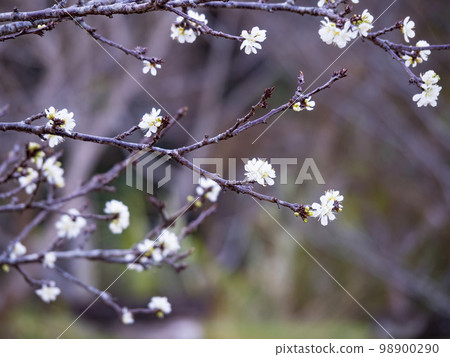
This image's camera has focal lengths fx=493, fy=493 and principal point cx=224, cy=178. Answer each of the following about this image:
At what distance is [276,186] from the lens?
7.84 metres

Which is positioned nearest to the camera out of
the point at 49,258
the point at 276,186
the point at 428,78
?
the point at 428,78

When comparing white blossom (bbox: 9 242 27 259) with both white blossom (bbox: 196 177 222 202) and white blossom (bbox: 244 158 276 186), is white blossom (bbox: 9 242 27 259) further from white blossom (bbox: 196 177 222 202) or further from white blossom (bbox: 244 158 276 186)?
white blossom (bbox: 244 158 276 186)

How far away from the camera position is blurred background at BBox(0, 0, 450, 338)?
539cm

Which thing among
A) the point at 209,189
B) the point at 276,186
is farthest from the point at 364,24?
the point at 276,186

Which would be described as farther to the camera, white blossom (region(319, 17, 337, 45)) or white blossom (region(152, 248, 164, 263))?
white blossom (region(152, 248, 164, 263))

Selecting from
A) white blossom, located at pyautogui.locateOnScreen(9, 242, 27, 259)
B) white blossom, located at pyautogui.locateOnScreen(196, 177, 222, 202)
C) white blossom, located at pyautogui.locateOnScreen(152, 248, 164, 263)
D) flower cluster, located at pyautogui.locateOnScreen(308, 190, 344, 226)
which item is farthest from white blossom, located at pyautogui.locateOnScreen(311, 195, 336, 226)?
white blossom, located at pyautogui.locateOnScreen(9, 242, 27, 259)

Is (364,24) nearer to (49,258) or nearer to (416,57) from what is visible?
(416,57)

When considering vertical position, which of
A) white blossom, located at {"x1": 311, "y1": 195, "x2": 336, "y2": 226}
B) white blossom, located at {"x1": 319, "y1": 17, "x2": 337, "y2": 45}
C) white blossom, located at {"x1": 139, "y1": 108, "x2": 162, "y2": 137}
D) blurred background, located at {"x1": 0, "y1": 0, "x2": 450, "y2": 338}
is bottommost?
white blossom, located at {"x1": 311, "y1": 195, "x2": 336, "y2": 226}

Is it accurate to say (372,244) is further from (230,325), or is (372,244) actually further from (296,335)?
(230,325)

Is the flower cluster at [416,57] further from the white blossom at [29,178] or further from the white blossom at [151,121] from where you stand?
the white blossom at [29,178]

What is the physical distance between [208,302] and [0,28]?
6.42 m

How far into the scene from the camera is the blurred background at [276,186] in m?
5.39

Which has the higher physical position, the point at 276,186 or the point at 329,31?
the point at 276,186

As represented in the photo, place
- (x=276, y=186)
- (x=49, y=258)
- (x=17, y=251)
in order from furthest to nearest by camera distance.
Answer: (x=276, y=186), (x=17, y=251), (x=49, y=258)
